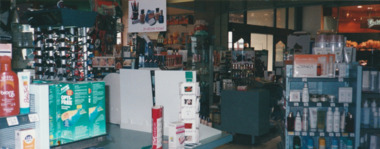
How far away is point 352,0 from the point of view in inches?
321

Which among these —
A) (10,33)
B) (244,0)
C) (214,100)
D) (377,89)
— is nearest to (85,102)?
(10,33)

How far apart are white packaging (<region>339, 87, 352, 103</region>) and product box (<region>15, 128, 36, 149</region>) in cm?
401

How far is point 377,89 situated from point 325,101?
0.95 meters

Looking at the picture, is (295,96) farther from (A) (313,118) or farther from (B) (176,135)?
(B) (176,135)

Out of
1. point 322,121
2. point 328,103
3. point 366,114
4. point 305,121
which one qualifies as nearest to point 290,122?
point 305,121

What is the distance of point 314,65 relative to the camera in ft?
14.4

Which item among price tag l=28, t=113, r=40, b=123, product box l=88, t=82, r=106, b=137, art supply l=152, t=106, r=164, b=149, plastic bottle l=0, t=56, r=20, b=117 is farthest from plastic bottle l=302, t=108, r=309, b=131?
plastic bottle l=0, t=56, r=20, b=117

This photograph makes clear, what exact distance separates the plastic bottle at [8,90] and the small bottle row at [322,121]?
3.73m

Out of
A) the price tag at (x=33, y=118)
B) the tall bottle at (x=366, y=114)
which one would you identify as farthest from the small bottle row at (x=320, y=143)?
the price tag at (x=33, y=118)

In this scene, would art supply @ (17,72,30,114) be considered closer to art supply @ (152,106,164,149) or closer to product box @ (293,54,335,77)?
art supply @ (152,106,164,149)

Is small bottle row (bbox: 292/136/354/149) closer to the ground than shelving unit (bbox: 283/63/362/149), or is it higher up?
closer to the ground

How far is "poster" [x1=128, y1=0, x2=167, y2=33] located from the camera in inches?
117

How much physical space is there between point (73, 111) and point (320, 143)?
3.82 m

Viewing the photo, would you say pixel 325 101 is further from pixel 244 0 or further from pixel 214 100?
pixel 244 0
